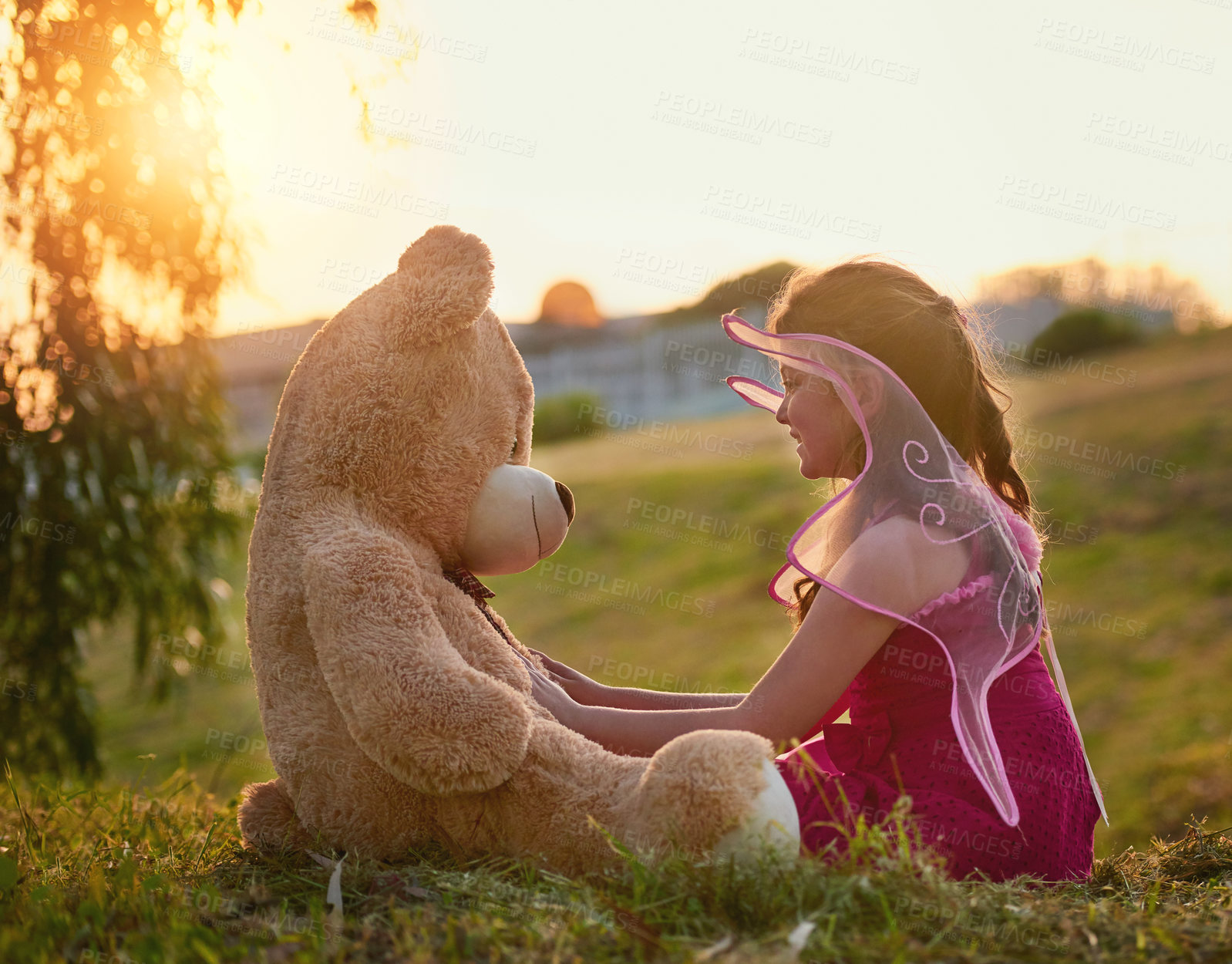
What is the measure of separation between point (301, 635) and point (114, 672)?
1025cm

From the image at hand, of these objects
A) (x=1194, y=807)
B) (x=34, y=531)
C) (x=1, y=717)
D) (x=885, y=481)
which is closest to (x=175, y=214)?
(x=34, y=531)

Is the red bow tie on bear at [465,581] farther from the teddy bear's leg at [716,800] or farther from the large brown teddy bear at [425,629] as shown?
the teddy bear's leg at [716,800]

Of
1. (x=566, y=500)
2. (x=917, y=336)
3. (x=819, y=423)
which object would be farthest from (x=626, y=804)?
(x=917, y=336)

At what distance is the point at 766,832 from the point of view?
6.01 ft

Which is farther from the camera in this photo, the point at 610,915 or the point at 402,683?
the point at 402,683

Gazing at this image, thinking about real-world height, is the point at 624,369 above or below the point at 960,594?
below

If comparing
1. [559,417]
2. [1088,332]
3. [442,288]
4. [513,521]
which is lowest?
[559,417]

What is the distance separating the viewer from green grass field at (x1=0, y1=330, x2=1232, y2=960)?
166cm

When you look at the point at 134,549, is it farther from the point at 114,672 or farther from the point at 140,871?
the point at 114,672

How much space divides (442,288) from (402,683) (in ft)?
2.81

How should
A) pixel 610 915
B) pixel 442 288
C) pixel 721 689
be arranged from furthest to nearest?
pixel 721 689 < pixel 442 288 < pixel 610 915

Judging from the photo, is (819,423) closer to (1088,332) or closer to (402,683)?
(402,683)

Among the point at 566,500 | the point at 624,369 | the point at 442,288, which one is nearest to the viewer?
the point at 442,288

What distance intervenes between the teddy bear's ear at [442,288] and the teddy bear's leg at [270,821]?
1137 mm
